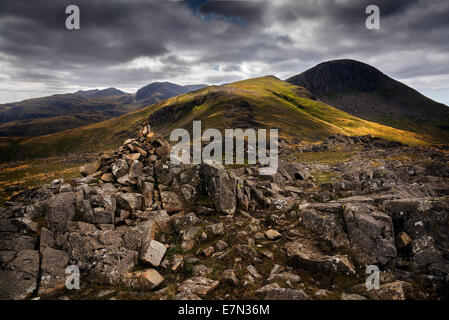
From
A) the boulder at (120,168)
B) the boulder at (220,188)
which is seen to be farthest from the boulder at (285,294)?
the boulder at (120,168)

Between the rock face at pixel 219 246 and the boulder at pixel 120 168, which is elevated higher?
the boulder at pixel 120 168

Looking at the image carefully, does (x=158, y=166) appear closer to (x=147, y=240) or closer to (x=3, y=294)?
(x=147, y=240)

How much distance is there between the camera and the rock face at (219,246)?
8883 millimetres

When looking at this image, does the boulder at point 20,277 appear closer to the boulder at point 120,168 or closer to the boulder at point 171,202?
the boulder at point 171,202

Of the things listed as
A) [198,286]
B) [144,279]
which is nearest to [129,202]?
[144,279]

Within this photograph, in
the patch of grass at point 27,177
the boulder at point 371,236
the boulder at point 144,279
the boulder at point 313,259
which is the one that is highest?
the boulder at point 371,236

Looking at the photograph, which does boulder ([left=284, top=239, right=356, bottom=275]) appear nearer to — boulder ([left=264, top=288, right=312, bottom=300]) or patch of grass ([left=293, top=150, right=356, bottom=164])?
boulder ([left=264, top=288, right=312, bottom=300])

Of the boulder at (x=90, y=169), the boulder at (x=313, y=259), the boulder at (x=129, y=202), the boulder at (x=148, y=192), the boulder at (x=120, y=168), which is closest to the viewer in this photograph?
the boulder at (x=313, y=259)

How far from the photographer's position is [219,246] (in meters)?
12.1

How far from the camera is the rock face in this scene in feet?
29.1

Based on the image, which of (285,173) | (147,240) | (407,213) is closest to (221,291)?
(147,240)

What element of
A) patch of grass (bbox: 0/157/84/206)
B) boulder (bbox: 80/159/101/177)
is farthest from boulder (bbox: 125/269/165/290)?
patch of grass (bbox: 0/157/84/206)

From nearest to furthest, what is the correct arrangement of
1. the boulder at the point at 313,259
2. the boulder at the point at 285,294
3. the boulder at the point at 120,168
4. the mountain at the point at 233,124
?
the boulder at the point at 285,294 < the boulder at the point at 313,259 < the boulder at the point at 120,168 < the mountain at the point at 233,124

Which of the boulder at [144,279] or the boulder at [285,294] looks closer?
the boulder at [285,294]
